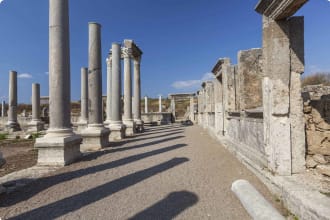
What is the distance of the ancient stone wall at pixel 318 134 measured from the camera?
3499 mm

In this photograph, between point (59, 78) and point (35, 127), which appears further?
point (35, 127)

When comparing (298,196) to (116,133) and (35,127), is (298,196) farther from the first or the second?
(35,127)

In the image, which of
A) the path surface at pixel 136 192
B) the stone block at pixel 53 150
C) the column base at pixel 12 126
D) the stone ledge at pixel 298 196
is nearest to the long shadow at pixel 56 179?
the path surface at pixel 136 192

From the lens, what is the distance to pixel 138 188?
4.11 m

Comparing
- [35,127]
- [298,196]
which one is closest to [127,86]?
[35,127]

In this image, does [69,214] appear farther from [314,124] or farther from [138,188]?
[314,124]

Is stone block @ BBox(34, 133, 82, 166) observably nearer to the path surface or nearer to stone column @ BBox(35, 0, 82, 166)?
stone column @ BBox(35, 0, 82, 166)

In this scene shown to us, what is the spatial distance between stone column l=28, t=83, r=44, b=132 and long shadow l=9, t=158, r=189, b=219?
14.7m

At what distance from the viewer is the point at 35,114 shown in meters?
17.7

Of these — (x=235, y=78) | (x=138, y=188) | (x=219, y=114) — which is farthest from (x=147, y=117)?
(x=138, y=188)

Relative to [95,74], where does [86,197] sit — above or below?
below

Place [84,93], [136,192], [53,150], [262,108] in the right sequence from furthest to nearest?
[84,93]
[53,150]
[262,108]
[136,192]

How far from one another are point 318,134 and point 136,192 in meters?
3.22

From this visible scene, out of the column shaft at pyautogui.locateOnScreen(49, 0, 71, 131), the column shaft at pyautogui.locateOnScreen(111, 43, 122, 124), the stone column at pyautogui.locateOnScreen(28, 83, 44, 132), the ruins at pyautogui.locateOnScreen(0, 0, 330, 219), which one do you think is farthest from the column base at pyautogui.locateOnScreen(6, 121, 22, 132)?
the column shaft at pyautogui.locateOnScreen(49, 0, 71, 131)
